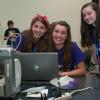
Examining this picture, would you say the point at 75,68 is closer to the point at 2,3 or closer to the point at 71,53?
the point at 71,53

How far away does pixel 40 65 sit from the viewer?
2.23 metres

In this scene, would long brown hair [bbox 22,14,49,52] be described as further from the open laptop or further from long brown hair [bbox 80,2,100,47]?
the open laptop

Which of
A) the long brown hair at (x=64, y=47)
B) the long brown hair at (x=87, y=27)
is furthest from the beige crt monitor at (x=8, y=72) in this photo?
the long brown hair at (x=87, y=27)

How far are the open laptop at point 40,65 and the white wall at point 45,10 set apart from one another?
5.05m

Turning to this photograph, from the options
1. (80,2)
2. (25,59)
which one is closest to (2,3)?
(80,2)

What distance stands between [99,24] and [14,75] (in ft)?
4.34

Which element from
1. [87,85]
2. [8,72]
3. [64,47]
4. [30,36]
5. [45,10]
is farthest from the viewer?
[45,10]

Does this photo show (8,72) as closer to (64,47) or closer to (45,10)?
(64,47)

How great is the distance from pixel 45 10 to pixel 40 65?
5272 mm

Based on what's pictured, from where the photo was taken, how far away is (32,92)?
1981mm

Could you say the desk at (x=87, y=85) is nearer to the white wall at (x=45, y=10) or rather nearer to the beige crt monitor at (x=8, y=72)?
the beige crt monitor at (x=8, y=72)

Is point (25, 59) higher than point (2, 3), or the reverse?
point (2, 3)

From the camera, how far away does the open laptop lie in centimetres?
223

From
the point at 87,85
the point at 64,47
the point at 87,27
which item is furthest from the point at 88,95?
the point at 87,27
